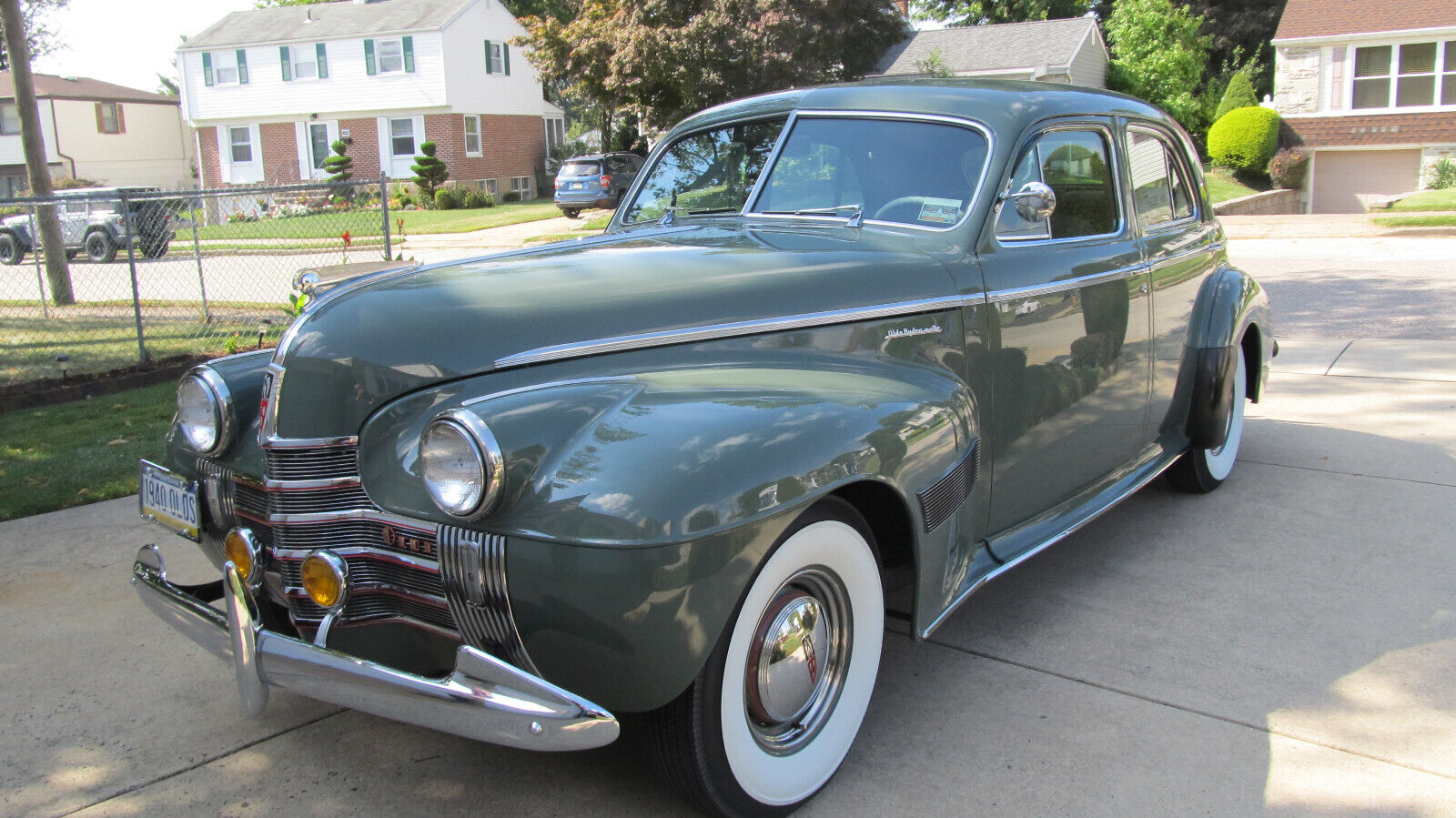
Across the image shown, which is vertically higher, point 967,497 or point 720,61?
point 720,61

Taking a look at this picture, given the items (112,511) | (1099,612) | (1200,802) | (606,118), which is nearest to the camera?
(1200,802)

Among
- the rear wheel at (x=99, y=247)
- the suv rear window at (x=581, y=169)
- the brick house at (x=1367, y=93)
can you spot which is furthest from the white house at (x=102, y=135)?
the brick house at (x=1367, y=93)

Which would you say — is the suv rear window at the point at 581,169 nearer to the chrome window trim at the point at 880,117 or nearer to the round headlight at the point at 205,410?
the chrome window trim at the point at 880,117

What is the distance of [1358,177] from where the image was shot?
27.8 metres

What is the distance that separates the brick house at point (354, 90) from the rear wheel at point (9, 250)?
14052mm

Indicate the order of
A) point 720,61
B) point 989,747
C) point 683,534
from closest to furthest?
point 683,534
point 989,747
point 720,61

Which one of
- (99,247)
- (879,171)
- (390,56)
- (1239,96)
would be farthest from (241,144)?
(879,171)

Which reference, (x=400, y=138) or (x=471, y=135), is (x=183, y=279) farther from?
(x=471, y=135)

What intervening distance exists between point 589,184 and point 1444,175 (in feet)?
65.9

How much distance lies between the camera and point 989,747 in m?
2.86

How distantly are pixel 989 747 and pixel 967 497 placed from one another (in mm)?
669

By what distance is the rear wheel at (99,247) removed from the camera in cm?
1864

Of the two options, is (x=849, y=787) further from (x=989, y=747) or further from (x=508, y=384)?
(x=508, y=384)

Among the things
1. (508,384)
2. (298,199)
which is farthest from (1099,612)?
(298,199)
